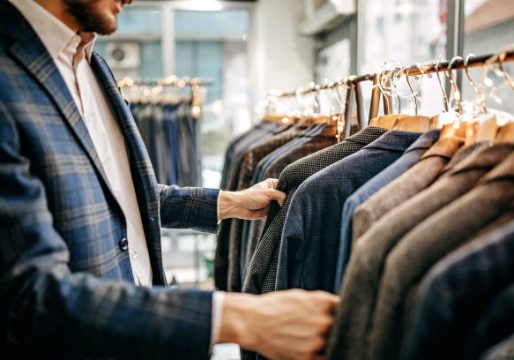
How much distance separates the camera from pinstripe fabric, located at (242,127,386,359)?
1126 millimetres

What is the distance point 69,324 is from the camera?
72cm

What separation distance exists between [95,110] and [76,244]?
0.33 metres

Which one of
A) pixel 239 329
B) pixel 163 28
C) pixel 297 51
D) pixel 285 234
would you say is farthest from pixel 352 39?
pixel 239 329

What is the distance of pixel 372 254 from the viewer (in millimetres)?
674

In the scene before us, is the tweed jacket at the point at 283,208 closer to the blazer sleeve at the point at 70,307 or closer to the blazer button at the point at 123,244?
the blazer button at the point at 123,244

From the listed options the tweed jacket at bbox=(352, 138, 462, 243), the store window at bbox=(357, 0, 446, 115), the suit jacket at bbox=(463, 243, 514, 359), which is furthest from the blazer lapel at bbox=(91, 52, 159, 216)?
the store window at bbox=(357, 0, 446, 115)

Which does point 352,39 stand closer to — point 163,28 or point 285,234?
point 163,28

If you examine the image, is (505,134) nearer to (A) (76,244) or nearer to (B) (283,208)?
(B) (283,208)

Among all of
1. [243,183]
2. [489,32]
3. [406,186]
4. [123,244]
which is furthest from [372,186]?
[489,32]

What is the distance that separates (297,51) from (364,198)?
3.29m

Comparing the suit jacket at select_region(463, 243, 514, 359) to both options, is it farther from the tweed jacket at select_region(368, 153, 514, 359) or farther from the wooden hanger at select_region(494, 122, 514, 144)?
the wooden hanger at select_region(494, 122, 514, 144)

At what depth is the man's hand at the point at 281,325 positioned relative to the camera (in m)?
0.72

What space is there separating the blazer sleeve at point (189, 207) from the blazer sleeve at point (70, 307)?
23.9 inches

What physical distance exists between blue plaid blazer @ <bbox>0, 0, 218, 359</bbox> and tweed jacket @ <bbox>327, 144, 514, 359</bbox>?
0.63 feet
